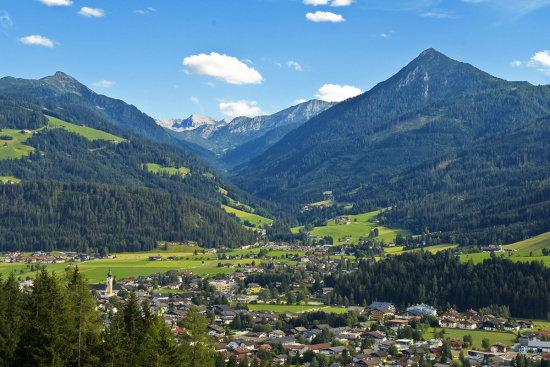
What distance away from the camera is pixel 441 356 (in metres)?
84.4

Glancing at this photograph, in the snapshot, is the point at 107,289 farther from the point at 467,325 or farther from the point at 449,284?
the point at 467,325

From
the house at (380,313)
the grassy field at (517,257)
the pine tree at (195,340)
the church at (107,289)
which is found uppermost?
the grassy field at (517,257)

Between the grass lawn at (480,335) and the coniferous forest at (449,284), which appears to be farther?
the coniferous forest at (449,284)

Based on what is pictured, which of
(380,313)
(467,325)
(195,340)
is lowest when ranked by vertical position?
(467,325)

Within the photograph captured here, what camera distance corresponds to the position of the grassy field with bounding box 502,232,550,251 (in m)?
159

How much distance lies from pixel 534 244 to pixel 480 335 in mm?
74594

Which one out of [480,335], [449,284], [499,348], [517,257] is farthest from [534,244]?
[499,348]

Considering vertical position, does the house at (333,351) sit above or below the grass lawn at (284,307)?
below

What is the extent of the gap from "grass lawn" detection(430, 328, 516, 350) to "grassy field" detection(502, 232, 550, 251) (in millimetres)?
63817

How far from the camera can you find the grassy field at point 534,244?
15938cm

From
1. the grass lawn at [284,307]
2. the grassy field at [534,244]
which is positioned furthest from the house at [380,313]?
the grassy field at [534,244]

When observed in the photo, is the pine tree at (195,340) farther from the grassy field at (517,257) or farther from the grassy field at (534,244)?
the grassy field at (534,244)

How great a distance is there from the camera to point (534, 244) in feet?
541

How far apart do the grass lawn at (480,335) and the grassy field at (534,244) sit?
209 feet
